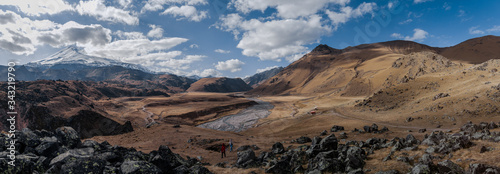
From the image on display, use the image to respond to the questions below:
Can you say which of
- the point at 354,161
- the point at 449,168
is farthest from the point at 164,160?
the point at 449,168

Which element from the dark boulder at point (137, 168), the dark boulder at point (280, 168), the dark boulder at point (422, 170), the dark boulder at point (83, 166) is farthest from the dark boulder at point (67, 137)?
the dark boulder at point (422, 170)

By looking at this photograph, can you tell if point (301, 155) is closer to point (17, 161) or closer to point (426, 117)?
point (17, 161)

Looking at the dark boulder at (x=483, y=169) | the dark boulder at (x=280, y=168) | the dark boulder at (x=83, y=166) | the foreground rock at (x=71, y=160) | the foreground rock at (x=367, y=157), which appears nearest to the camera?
the dark boulder at (x=483, y=169)

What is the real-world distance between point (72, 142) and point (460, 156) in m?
33.1

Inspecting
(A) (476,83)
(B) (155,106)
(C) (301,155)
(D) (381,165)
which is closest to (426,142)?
(D) (381,165)

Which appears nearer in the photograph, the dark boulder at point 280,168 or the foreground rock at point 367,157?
the foreground rock at point 367,157

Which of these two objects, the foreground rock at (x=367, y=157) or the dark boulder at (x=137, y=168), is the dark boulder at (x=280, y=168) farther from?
the dark boulder at (x=137, y=168)

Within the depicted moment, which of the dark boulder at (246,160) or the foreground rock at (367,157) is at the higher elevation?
the foreground rock at (367,157)

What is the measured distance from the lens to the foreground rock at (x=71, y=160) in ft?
40.8

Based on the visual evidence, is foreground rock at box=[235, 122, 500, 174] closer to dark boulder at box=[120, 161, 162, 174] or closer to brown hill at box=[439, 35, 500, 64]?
dark boulder at box=[120, 161, 162, 174]

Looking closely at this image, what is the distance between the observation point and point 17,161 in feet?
42.6

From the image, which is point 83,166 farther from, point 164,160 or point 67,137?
point 67,137

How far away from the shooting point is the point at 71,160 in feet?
42.5

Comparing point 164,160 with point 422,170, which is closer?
point 422,170
